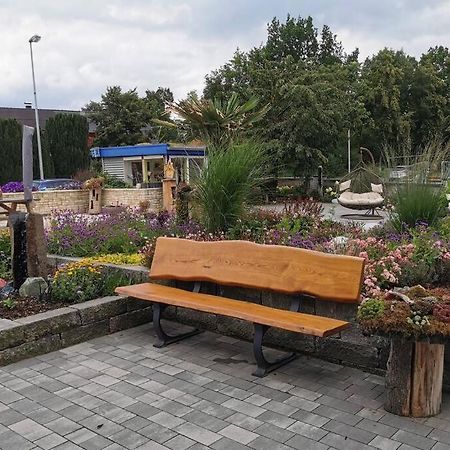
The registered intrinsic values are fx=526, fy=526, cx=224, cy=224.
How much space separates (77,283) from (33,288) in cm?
40

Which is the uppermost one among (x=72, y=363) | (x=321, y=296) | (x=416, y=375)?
(x=321, y=296)

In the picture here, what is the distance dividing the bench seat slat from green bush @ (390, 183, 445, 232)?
2.55m

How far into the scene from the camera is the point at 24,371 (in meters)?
3.79

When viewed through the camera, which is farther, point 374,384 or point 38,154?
point 38,154

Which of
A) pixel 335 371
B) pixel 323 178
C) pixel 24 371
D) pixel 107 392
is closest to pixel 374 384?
pixel 335 371

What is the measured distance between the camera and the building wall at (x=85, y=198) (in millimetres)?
16078

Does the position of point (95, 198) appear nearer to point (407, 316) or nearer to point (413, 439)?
point (407, 316)

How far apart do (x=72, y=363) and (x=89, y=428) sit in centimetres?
110

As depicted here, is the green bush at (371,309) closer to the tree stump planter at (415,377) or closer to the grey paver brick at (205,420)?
the tree stump planter at (415,377)

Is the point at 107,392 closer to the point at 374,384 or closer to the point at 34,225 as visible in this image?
the point at 374,384

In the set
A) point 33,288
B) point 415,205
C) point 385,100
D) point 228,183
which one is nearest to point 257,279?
point 228,183

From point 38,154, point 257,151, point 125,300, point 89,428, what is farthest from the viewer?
point 38,154

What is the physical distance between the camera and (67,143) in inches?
1001

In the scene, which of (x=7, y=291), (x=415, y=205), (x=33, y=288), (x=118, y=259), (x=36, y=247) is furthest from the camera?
(x=118, y=259)
